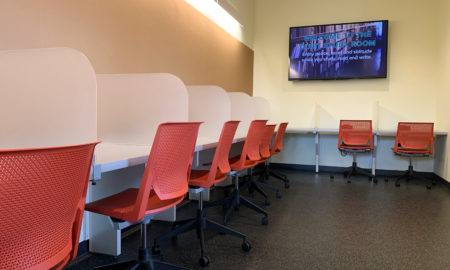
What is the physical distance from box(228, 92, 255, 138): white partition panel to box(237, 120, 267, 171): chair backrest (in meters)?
0.60

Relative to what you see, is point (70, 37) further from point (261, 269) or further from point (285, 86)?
point (285, 86)

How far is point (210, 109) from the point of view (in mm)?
3055

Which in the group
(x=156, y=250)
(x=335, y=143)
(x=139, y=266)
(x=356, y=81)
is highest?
(x=356, y=81)

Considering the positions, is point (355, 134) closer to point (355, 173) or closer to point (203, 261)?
point (355, 173)

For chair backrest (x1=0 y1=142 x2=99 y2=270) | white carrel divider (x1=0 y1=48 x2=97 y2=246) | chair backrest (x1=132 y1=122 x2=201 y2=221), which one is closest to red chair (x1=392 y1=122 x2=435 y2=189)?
chair backrest (x1=132 y1=122 x2=201 y2=221)

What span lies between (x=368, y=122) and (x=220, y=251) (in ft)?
11.8

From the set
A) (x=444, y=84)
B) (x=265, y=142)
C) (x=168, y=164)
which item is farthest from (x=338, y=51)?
(x=168, y=164)

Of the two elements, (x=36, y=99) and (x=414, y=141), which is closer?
(x=36, y=99)

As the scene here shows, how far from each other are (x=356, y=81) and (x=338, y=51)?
590 mm

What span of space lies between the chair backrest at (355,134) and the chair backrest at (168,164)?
3886mm

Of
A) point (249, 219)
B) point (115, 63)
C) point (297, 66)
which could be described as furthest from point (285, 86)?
point (115, 63)

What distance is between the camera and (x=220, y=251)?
228 cm

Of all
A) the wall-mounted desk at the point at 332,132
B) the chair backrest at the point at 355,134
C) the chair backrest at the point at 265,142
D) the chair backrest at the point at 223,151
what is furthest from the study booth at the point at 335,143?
the chair backrest at the point at 223,151

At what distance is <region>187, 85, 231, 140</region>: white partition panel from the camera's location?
305 centimetres
